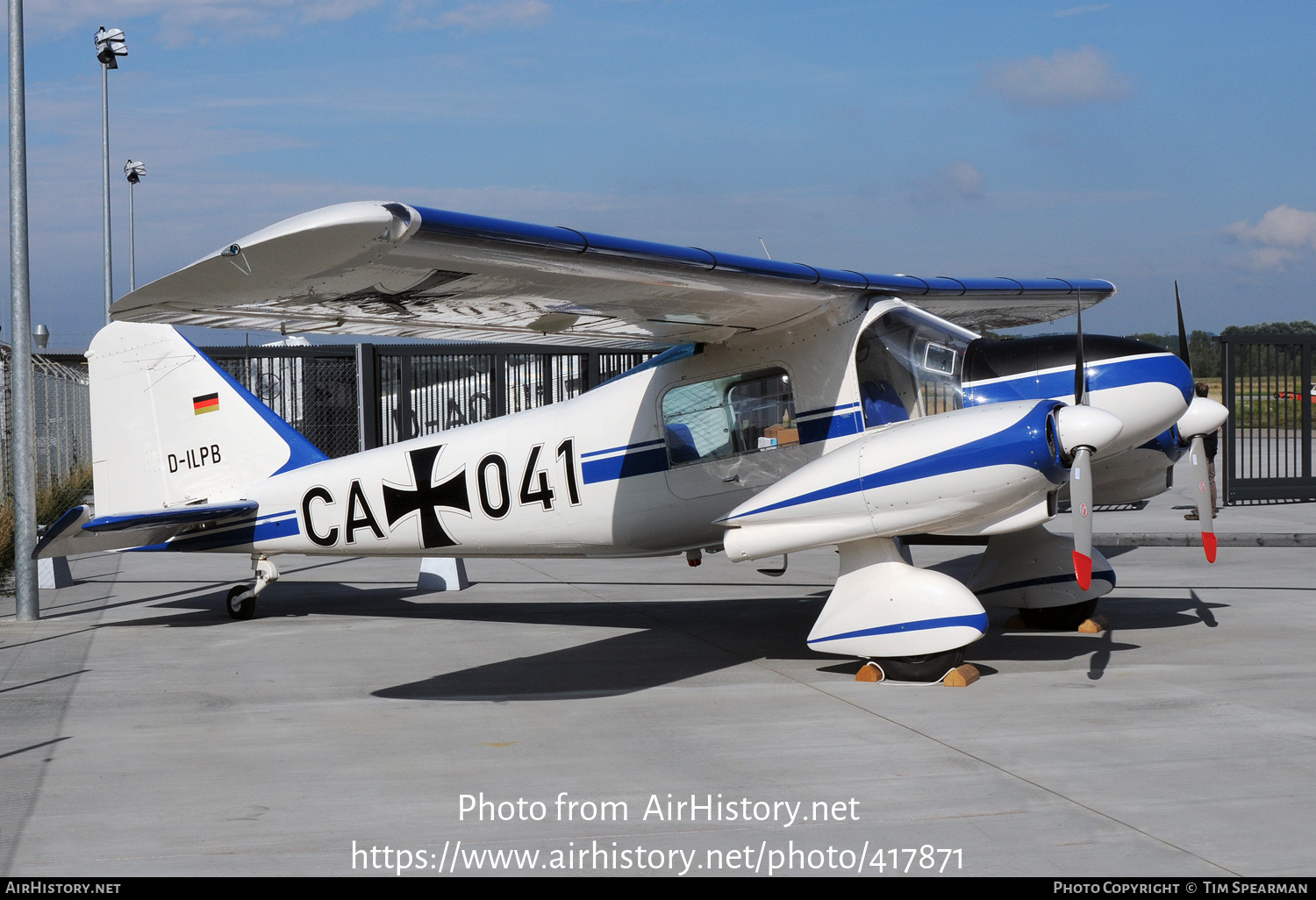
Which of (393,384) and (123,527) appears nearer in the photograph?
(123,527)

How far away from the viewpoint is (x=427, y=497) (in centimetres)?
935

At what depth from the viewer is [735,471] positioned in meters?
8.17

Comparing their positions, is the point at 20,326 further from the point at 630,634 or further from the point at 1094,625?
the point at 1094,625

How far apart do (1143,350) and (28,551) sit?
370 inches

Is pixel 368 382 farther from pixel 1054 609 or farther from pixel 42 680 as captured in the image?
pixel 1054 609

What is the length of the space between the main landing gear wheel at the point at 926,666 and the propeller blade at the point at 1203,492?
6.93ft

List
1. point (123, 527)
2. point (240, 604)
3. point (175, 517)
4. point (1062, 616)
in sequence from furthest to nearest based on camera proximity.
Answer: point (240, 604) < point (175, 517) < point (123, 527) < point (1062, 616)

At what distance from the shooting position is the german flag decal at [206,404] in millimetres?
10500

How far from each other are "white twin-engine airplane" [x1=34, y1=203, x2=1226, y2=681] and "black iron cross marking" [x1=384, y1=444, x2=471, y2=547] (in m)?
0.02

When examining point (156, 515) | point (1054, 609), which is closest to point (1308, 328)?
point (1054, 609)

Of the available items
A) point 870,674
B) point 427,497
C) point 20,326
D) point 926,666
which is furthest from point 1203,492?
point 20,326

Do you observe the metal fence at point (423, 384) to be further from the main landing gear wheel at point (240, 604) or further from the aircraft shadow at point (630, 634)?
the main landing gear wheel at point (240, 604)

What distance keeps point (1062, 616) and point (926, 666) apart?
2.45m

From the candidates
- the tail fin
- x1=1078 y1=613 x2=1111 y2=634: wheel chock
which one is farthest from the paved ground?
the tail fin
